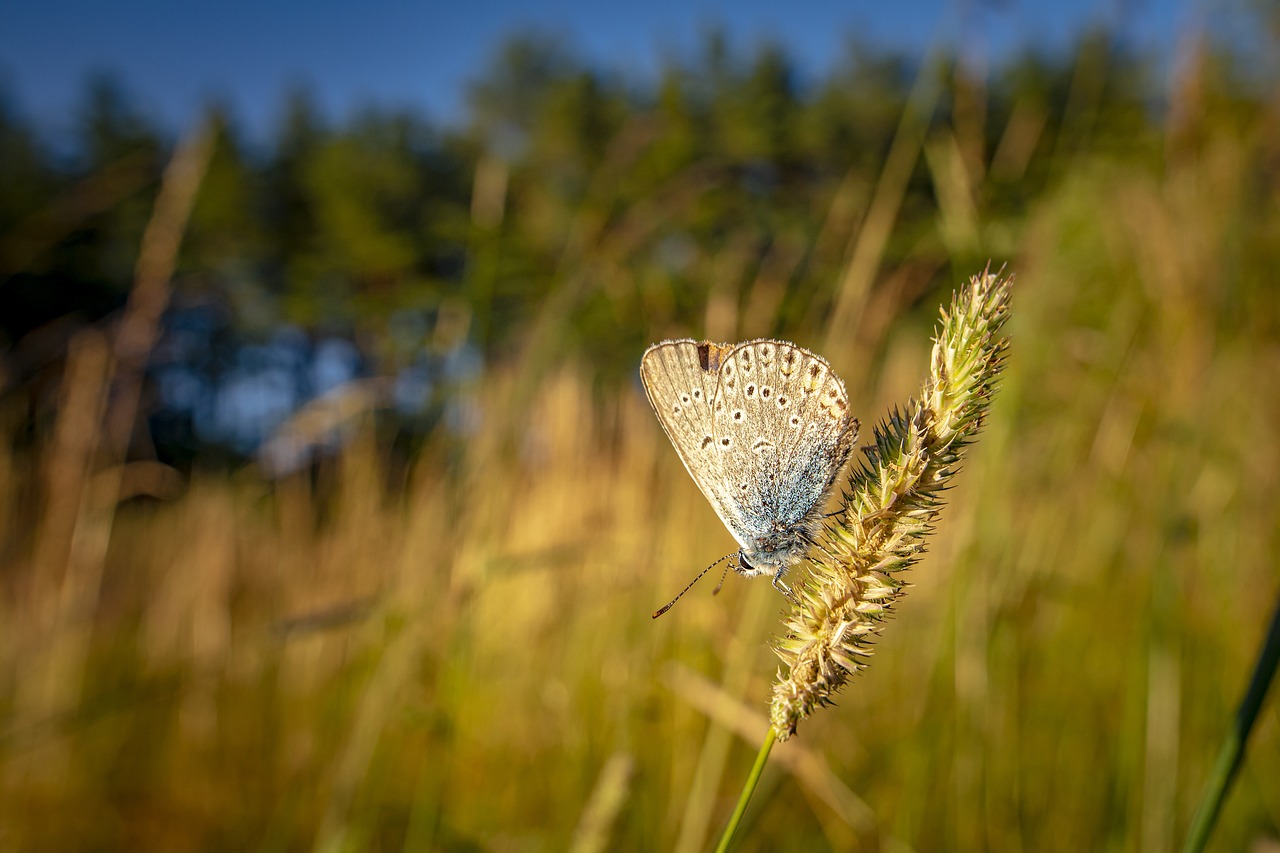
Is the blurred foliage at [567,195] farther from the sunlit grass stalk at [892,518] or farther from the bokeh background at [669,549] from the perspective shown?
the sunlit grass stalk at [892,518]

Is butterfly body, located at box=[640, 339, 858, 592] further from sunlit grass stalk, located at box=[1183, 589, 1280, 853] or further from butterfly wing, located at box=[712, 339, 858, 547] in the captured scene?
sunlit grass stalk, located at box=[1183, 589, 1280, 853]

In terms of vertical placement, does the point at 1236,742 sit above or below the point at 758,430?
below

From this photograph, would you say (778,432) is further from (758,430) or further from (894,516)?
(894,516)

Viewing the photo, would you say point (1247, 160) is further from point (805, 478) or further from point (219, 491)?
point (219, 491)

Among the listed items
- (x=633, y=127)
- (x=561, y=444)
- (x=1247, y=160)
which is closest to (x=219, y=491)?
(x=561, y=444)

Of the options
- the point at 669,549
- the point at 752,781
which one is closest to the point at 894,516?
the point at 752,781

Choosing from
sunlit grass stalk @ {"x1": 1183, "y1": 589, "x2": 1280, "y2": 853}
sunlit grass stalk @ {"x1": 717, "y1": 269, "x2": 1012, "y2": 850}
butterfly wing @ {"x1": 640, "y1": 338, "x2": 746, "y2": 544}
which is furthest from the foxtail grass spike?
butterfly wing @ {"x1": 640, "y1": 338, "x2": 746, "y2": 544}

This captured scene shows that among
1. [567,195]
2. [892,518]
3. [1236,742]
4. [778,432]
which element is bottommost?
[1236,742]
